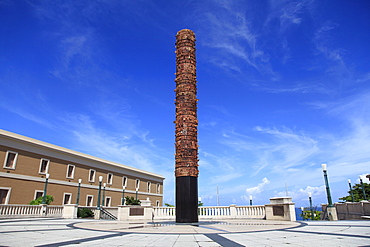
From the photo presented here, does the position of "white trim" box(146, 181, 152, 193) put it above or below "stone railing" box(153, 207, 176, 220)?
above

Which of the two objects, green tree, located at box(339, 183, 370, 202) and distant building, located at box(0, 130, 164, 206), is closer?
distant building, located at box(0, 130, 164, 206)

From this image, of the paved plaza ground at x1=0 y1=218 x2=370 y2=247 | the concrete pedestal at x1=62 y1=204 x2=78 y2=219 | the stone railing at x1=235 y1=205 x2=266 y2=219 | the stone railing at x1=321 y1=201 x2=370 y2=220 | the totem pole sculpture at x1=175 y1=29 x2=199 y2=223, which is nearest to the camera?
the paved plaza ground at x1=0 y1=218 x2=370 y2=247

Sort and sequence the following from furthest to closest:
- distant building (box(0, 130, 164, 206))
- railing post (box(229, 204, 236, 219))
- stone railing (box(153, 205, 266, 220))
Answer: distant building (box(0, 130, 164, 206)) < railing post (box(229, 204, 236, 219)) < stone railing (box(153, 205, 266, 220))

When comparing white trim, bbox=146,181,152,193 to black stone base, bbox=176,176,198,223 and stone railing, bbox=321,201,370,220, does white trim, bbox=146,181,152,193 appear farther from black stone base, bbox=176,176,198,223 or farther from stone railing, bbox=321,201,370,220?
black stone base, bbox=176,176,198,223

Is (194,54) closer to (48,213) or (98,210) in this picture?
(98,210)

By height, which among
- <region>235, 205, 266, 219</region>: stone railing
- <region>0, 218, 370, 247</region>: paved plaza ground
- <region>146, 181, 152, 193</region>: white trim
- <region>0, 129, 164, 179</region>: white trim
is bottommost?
<region>0, 218, 370, 247</region>: paved plaza ground

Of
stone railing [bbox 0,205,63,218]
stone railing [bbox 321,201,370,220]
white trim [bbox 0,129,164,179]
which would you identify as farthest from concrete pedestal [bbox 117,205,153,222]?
white trim [bbox 0,129,164,179]

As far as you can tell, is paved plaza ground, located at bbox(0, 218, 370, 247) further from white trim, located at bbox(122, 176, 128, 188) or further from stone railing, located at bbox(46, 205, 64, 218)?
white trim, located at bbox(122, 176, 128, 188)

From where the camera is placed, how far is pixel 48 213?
73.9 feet

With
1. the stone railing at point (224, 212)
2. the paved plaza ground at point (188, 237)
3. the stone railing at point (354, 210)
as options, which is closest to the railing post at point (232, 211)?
the stone railing at point (224, 212)

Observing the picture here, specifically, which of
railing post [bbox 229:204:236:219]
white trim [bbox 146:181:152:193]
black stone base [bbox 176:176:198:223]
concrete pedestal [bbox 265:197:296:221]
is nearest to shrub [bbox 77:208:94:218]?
black stone base [bbox 176:176:198:223]

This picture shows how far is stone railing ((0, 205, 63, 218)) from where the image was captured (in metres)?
19.5

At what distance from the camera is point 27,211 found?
69.1ft

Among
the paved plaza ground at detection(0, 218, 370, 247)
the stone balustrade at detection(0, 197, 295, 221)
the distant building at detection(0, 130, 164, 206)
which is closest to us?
the paved plaza ground at detection(0, 218, 370, 247)
